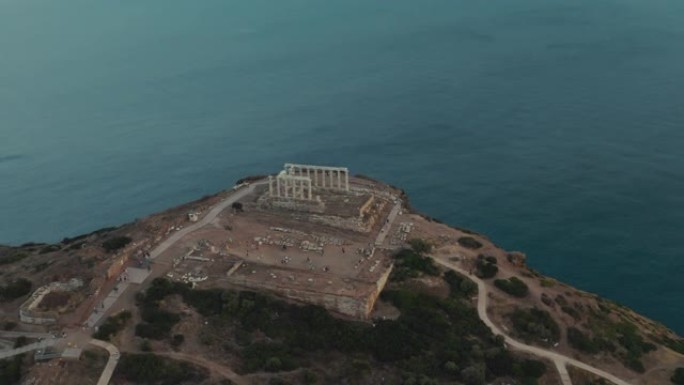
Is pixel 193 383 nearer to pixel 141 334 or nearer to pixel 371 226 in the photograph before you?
pixel 141 334

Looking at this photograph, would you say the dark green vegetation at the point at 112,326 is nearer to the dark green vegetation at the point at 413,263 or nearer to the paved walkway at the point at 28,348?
the paved walkway at the point at 28,348

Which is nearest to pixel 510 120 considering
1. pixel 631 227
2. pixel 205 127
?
pixel 631 227

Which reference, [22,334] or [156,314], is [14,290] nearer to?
[22,334]

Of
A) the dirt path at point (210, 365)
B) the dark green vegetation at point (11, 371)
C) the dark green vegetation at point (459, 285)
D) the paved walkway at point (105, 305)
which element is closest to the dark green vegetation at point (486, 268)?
the dark green vegetation at point (459, 285)

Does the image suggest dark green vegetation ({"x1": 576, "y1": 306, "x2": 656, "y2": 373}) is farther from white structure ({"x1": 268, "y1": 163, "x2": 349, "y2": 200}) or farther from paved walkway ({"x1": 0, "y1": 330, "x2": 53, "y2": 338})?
paved walkway ({"x1": 0, "y1": 330, "x2": 53, "y2": 338})

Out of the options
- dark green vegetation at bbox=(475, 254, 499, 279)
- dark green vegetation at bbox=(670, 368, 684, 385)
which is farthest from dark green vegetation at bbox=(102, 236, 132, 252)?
dark green vegetation at bbox=(670, 368, 684, 385)

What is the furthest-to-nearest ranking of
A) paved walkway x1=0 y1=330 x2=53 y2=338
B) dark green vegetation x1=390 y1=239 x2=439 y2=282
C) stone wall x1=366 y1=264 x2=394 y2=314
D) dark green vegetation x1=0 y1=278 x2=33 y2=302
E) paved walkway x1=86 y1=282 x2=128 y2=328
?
1. dark green vegetation x1=390 y1=239 x2=439 y2=282
2. dark green vegetation x1=0 y1=278 x2=33 y2=302
3. stone wall x1=366 y1=264 x2=394 y2=314
4. paved walkway x1=86 y1=282 x2=128 y2=328
5. paved walkway x1=0 y1=330 x2=53 y2=338
